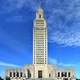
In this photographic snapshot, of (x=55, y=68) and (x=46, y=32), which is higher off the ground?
(x=46, y=32)

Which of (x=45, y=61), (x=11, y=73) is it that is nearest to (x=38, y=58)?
(x=45, y=61)

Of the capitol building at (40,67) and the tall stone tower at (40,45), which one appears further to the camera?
the capitol building at (40,67)

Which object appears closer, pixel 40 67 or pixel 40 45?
pixel 40 45

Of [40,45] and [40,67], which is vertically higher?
[40,45]

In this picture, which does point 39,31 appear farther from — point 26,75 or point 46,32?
point 26,75

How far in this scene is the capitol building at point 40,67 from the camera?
591ft

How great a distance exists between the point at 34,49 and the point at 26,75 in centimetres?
1344

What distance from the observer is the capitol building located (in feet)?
591

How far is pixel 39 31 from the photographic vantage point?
18162 centimetres

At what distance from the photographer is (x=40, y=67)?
18125 centimetres

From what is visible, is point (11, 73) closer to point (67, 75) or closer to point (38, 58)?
point (38, 58)

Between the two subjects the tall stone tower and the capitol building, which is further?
the capitol building

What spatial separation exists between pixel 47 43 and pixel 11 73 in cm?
2304

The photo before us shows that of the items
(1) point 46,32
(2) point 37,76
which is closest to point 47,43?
(1) point 46,32
